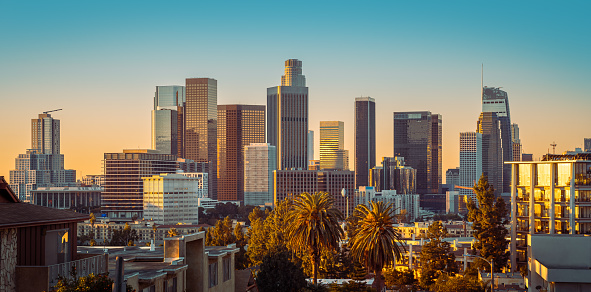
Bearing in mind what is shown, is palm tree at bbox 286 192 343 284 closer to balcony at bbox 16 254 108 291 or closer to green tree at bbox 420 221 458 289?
green tree at bbox 420 221 458 289

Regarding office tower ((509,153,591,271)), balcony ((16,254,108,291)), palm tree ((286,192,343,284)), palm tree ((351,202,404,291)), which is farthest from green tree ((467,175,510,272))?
balcony ((16,254,108,291))

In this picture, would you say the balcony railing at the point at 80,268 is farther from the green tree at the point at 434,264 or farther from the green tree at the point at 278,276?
the green tree at the point at 434,264

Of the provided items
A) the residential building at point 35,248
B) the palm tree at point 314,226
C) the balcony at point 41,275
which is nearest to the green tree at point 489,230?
the palm tree at point 314,226

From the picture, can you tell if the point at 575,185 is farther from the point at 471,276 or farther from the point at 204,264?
the point at 204,264

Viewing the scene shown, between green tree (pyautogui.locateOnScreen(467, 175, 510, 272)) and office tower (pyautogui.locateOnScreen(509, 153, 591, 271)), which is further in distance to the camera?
office tower (pyautogui.locateOnScreen(509, 153, 591, 271))

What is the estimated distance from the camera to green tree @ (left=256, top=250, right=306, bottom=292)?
91938 mm

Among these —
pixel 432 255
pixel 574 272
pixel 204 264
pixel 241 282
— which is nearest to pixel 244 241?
pixel 432 255

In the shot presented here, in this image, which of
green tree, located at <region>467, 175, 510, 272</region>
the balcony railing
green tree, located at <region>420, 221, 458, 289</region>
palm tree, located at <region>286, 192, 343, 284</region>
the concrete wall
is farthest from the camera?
green tree, located at <region>420, 221, 458, 289</region>

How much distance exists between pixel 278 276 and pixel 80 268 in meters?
60.5

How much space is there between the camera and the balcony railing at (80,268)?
31.5 m

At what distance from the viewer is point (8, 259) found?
30312 millimetres

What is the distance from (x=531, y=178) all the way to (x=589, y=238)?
32.8 m

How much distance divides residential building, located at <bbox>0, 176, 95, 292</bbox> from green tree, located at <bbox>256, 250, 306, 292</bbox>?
57.6 meters

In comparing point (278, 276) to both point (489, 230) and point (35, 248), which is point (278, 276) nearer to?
point (489, 230)
